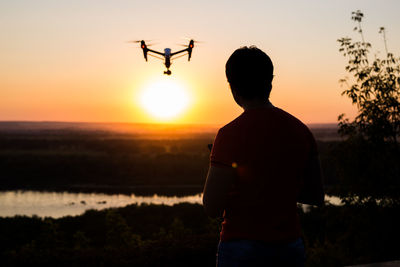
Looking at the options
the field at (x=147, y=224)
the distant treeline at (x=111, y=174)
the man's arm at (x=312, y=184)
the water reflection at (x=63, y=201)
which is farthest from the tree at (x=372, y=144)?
the distant treeline at (x=111, y=174)

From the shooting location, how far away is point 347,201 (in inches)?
488

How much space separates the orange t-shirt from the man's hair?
12cm

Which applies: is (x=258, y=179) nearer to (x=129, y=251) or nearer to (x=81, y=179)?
(x=129, y=251)

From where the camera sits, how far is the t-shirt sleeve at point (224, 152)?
5.66 ft

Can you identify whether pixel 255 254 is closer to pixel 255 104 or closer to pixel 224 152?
pixel 224 152

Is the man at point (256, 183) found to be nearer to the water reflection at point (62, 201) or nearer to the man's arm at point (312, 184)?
the man's arm at point (312, 184)

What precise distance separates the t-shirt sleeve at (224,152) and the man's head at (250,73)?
0.29 meters

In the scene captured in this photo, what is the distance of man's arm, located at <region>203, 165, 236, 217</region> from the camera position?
1725mm

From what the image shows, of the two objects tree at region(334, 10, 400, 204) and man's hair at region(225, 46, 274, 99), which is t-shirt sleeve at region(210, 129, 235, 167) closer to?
man's hair at region(225, 46, 274, 99)

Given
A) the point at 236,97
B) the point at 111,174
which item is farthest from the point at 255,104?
the point at 111,174

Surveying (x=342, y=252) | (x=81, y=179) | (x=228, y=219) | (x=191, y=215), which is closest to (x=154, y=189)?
(x=81, y=179)

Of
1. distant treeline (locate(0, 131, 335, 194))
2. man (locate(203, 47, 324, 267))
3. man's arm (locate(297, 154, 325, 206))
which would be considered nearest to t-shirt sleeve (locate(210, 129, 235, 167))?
man (locate(203, 47, 324, 267))

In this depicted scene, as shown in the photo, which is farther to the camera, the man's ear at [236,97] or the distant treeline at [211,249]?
the distant treeline at [211,249]

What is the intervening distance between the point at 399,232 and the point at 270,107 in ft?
39.6
